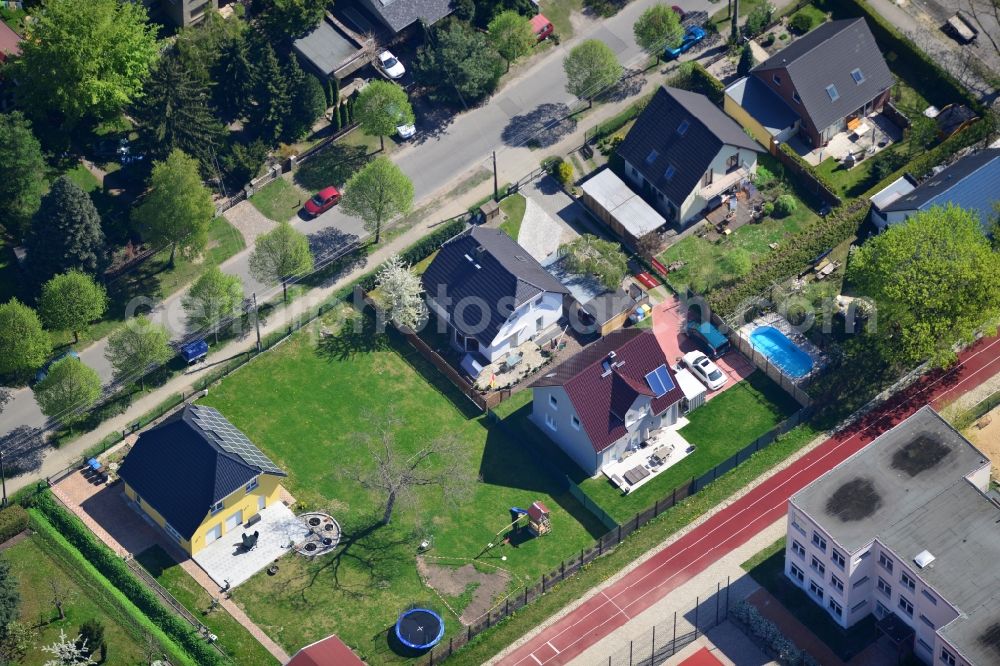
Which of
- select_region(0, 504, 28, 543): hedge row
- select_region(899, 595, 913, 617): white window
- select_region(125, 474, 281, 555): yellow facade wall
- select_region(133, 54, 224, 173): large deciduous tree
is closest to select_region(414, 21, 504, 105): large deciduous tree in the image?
select_region(133, 54, 224, 173): large deciduous tree

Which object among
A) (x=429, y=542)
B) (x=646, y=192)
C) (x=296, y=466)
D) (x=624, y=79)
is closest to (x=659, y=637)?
(x=429, y=542)

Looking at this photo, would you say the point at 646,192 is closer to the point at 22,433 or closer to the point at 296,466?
the point at 296,466

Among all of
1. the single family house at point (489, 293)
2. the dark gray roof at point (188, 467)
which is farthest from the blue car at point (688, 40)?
the dark gray roof at point (188, 467)

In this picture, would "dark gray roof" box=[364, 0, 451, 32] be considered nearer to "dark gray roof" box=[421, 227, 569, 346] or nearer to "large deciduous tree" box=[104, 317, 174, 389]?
"dark gray roof" box=[421, 227, 569, 346]

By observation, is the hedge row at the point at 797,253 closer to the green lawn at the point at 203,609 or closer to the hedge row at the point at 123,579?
the green lawn at the point at 203,609

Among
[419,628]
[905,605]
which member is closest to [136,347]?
[419,628]
